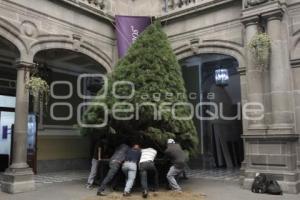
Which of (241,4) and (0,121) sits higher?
(241,4)

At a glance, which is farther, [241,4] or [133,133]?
[241,4]

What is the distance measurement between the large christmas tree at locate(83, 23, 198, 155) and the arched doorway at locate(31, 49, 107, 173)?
11.8 feet

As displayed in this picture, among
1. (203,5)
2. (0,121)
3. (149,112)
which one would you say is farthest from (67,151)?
(203,5)

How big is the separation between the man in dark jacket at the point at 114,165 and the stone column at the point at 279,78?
3.61 metres

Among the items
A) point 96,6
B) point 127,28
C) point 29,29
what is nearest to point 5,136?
point 29,29

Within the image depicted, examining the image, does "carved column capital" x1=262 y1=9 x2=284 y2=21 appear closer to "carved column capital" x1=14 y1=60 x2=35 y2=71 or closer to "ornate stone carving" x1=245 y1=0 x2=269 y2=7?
"ornate stone carving" x1=245 y1=0 x2=269 y2=7

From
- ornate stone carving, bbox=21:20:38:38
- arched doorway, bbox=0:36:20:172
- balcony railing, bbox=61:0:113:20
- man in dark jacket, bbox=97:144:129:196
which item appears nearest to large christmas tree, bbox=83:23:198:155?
man in dark jacket, bbox=97:144:129:196

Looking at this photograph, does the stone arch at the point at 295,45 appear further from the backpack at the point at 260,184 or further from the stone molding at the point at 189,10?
the backpack at the point at 260,184

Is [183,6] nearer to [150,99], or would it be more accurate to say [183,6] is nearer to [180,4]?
[180,4]

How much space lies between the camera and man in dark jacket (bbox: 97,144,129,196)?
317 inches

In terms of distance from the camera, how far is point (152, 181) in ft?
30.3

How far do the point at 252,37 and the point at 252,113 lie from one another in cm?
193

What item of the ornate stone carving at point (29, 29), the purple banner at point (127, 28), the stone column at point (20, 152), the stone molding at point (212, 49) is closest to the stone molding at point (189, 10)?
the purple banner at point (127, 28)

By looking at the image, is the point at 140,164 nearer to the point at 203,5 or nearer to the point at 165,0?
the point at 203,5
